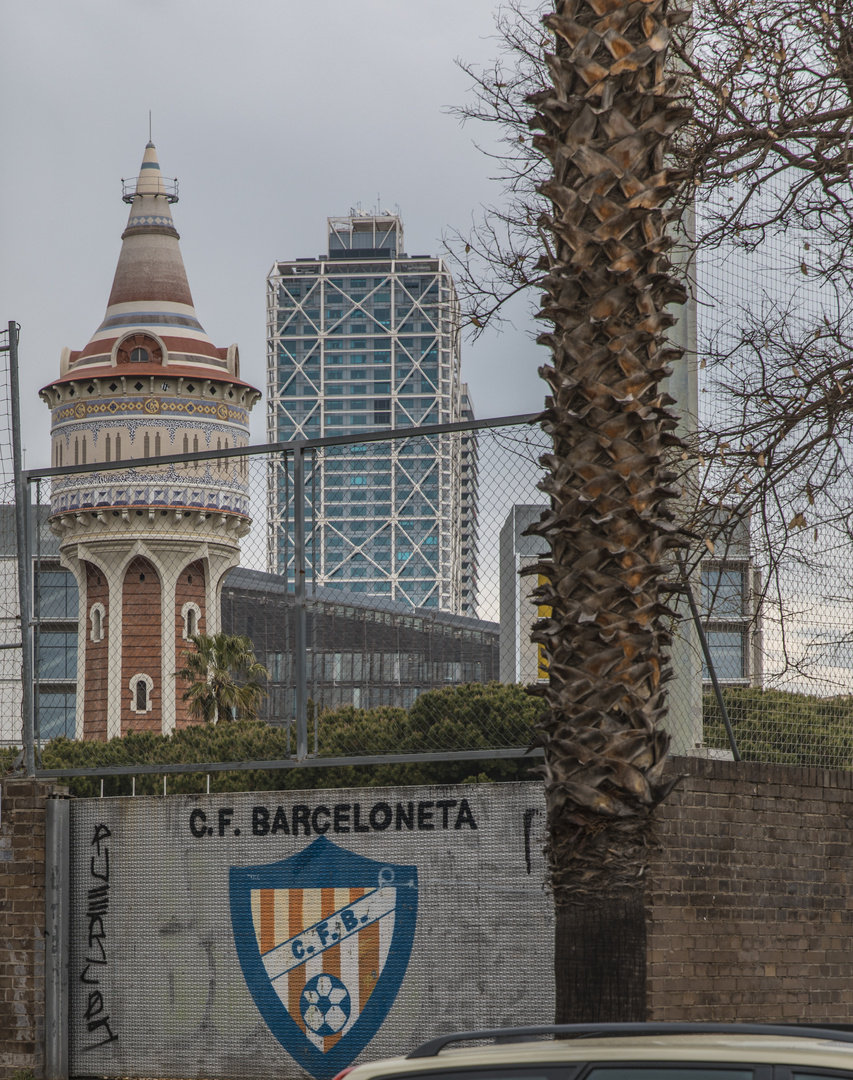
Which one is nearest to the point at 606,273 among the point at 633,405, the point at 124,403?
the point at 633,405

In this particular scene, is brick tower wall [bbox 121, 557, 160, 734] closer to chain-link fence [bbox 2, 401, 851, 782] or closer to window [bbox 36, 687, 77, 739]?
chain-link fence [bbox 2, 401, 851, 782]

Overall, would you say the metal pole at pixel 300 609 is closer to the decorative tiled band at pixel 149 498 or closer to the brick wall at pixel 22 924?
the brick wall at pixel 22 924

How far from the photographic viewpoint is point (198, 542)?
48.2 meters

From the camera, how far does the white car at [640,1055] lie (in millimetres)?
3242

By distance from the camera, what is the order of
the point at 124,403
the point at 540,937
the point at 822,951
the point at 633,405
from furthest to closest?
the point at 124,403
the point at 822,951
the point at 540,937
the point at 633,405

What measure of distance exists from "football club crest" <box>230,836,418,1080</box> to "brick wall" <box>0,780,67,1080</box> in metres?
1.59

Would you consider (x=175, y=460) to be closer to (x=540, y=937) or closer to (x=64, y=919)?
(x=64, y=919)

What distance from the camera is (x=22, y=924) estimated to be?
32.8ft

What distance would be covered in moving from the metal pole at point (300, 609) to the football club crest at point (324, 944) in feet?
2.43

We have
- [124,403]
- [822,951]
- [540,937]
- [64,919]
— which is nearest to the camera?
[540,937]

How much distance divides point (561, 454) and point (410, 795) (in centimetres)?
395

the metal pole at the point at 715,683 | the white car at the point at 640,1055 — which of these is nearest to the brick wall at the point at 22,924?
the metal pole at the point at 715,683

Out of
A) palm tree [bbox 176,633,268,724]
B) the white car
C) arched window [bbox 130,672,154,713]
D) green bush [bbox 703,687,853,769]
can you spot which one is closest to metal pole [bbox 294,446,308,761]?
palm tree [bbox 176,633,268,724]

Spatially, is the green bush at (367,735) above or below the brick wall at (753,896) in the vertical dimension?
above
